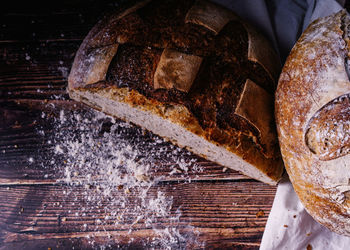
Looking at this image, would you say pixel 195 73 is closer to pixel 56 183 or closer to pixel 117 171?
pixel 117 171

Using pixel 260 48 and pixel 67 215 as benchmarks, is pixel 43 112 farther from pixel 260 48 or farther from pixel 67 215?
pixel 260 48

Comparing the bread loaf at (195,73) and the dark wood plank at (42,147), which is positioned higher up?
the bread loaf at (195,73)

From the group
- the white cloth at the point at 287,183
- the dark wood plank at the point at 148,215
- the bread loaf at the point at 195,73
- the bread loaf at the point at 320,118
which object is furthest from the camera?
the dark wood plank at the point at 148,215

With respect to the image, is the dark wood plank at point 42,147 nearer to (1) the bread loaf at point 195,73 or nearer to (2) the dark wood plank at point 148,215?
(2) the dark wood plank at point 148,215

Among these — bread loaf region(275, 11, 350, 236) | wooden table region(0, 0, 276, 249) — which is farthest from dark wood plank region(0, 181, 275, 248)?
bread loaf region(275, 11, 350, 236)

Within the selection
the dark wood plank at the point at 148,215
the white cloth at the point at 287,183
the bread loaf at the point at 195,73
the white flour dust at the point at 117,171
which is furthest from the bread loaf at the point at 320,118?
the white flour dust at the point at 117,171

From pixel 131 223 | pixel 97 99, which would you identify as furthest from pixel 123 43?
pixel 131 223

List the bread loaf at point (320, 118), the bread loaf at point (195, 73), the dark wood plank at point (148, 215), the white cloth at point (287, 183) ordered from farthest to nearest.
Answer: the dark wood plank at point (148, 215), the white cloth at point (287, 183), the bread loaf at point (195, 73), the bread loaf at point (320, 118)

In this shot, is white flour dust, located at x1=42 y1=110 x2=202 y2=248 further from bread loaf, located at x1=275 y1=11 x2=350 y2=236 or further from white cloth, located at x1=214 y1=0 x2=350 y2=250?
bread loaf, located at x1=275 y1=11 x2=350 y2=236
